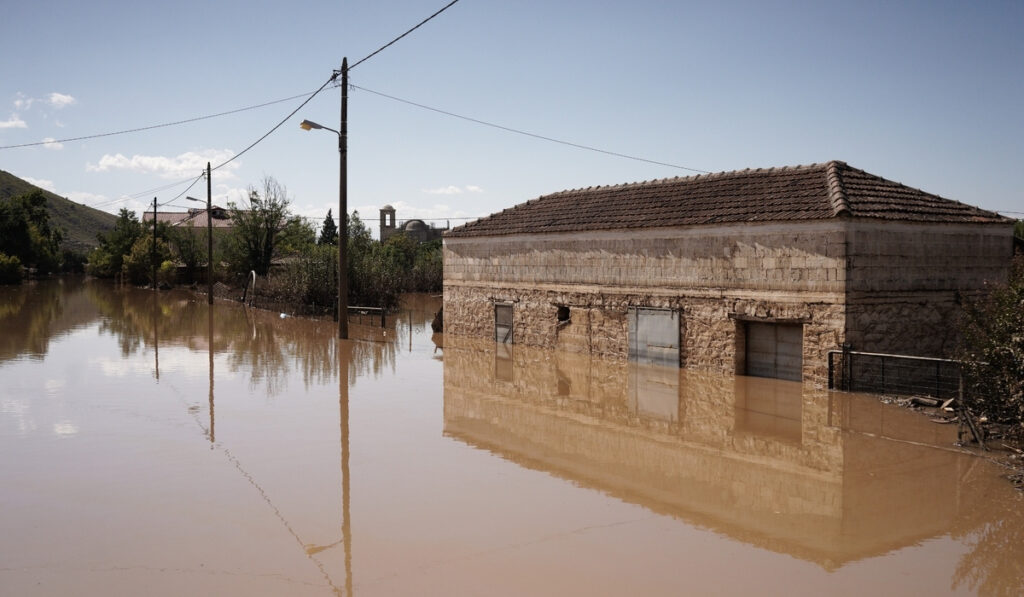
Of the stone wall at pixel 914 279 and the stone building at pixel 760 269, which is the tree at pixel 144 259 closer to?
the stone building at pixel 760 269

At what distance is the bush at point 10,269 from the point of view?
61.0 metres

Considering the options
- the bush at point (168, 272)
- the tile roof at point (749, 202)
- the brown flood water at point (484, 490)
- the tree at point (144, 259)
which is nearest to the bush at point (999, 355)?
the brown flood water at point (484, 490)

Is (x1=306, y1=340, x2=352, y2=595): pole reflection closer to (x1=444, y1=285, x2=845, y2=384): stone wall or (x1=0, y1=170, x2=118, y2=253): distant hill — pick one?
(x1=444, y1=285, x2=845, y2=384): stone wall

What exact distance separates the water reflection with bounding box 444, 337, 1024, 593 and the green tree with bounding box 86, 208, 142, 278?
2519 inches

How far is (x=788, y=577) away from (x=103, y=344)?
23828mm

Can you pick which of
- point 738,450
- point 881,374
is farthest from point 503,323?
point 738,450

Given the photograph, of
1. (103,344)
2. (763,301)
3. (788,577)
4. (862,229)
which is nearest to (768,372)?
(763,301)

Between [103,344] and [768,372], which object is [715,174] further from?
[103,344]

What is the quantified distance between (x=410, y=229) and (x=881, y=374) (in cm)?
8047

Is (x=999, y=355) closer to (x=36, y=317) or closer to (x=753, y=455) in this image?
(x=753, y=455)

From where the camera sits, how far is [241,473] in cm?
1020

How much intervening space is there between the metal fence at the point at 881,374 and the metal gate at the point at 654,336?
14.6 feet

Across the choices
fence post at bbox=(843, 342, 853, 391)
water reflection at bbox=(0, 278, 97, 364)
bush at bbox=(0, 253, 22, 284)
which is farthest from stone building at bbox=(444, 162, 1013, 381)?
bush at bbox=(0, 253, 22, 284)

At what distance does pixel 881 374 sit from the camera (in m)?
15.9
